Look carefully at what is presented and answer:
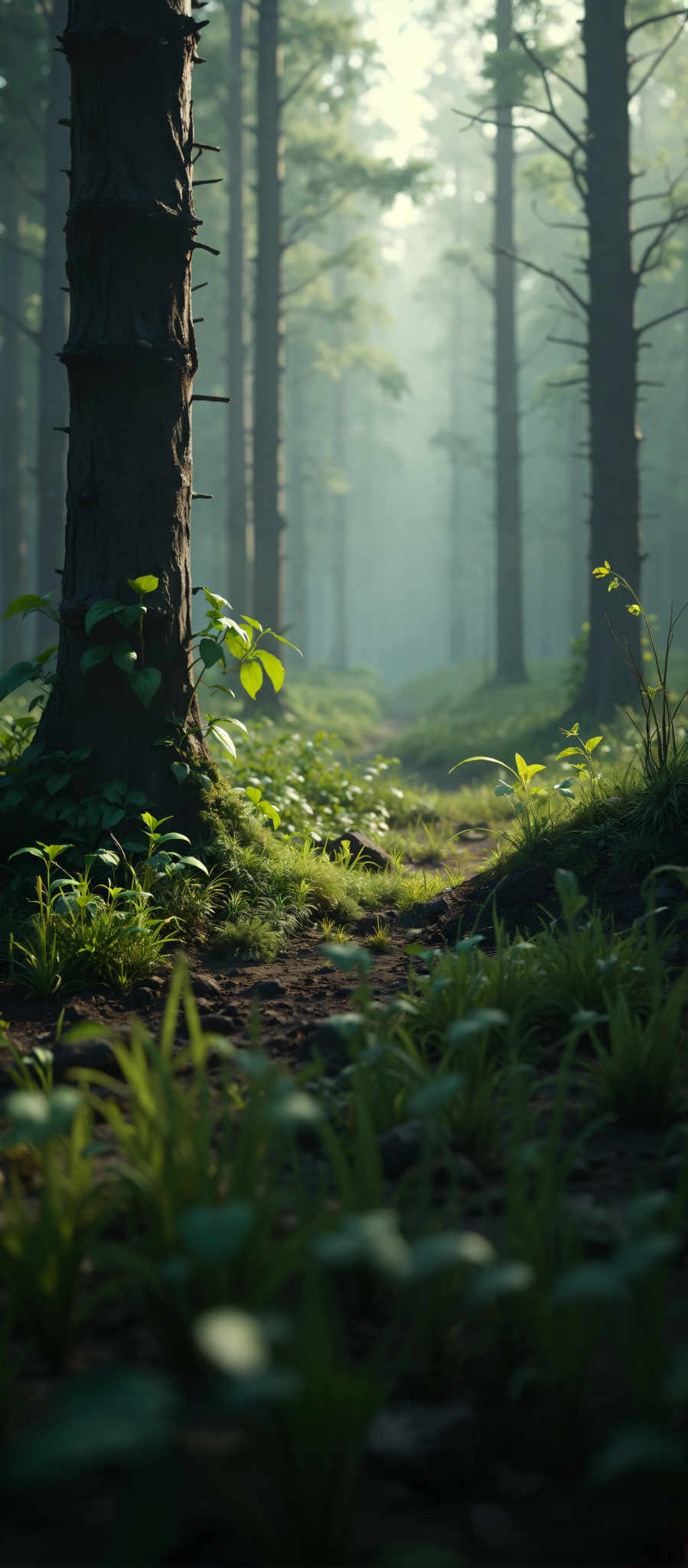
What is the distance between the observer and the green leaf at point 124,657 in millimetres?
3893

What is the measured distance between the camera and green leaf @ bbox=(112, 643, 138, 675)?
12.8 feet

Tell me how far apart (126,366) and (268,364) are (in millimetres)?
10704

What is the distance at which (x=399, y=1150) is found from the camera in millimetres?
2049

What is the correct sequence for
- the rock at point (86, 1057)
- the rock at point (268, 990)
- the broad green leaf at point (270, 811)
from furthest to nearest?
the broad green leaf at point (270, 811)
the rock at point (268, 990)
the rock at point (86, 1057)

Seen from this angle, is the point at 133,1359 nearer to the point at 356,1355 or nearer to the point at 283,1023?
the point at 356,1355

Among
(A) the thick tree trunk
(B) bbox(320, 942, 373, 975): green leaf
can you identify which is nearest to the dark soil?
(B) bbox(320, 942, 373, 975): green leaf

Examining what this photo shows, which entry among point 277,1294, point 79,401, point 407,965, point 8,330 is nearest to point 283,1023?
point 407,965

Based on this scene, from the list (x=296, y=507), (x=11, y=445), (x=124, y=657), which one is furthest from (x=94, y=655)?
(x=296, y=507)

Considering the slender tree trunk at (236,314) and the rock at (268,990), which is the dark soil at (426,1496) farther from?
the slender tree trunk at (236,314)

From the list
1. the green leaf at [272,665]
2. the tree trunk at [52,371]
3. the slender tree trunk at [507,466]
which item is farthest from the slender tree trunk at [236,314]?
the green leaf at [272,665]

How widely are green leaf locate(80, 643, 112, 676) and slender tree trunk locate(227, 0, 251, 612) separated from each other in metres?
Answer: 11.6

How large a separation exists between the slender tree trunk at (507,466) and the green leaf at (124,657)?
1267 centimetres

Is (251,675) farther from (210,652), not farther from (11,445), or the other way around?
(11,445)

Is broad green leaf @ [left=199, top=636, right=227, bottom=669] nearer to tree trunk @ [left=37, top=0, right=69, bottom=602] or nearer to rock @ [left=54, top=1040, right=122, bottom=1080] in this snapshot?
rock @ [left=54, top=1040, right=122, bottom=1080]
